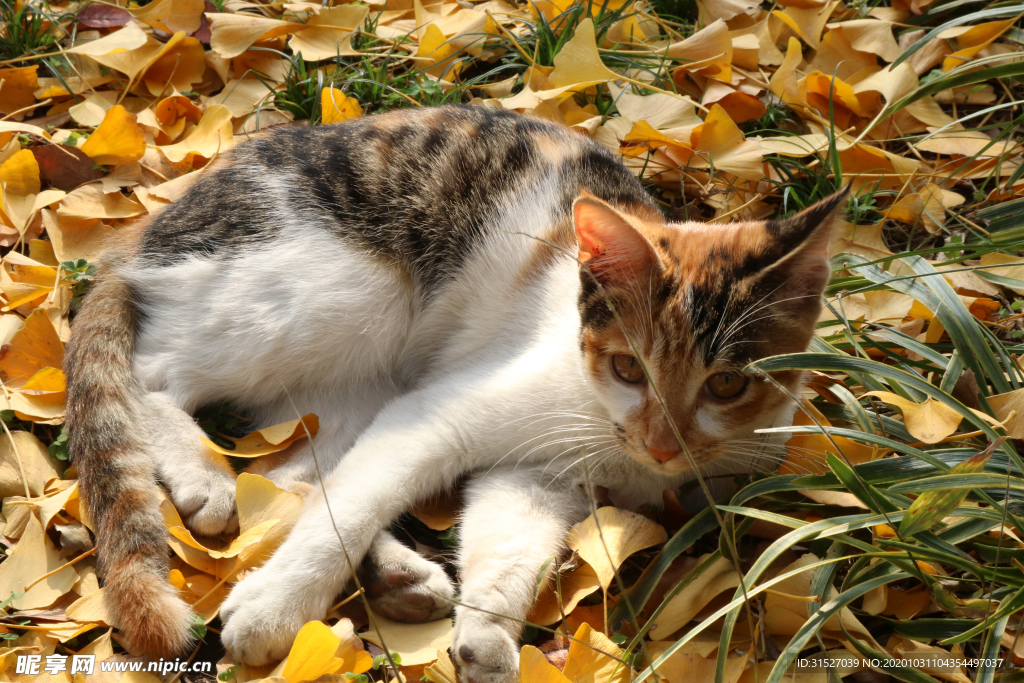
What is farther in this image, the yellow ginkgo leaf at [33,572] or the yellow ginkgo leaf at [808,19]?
the yellow ginkgo leaf at [808,19]

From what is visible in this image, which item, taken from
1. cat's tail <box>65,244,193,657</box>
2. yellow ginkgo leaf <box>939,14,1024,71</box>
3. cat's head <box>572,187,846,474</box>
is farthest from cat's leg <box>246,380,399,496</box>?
yellow ginkgo leaf <box>939,14,1024,71</box>

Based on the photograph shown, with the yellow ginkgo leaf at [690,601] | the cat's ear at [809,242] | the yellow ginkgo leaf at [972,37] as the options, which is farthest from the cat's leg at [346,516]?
the yellow ginkgo leaf at [972,37]

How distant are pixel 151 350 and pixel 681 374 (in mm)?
1481

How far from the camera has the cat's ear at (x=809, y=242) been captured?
160 cm

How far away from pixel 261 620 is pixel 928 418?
1.57 metres

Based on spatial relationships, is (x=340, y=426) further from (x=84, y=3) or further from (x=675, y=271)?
(x=84, y=3)

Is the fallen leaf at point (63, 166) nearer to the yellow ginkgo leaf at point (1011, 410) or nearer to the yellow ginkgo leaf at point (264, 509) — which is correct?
the yellow ginkgo leaf at point (264, 509)

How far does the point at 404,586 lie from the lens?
181 centimetres

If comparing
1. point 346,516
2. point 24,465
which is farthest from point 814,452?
point 24,465

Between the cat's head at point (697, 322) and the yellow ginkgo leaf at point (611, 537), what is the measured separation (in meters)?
0.18

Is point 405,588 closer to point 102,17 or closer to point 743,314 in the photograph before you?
point 743,314

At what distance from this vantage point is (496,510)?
193cm

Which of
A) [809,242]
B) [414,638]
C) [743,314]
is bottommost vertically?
[414,638]

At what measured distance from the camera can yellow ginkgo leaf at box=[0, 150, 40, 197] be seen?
250cm
